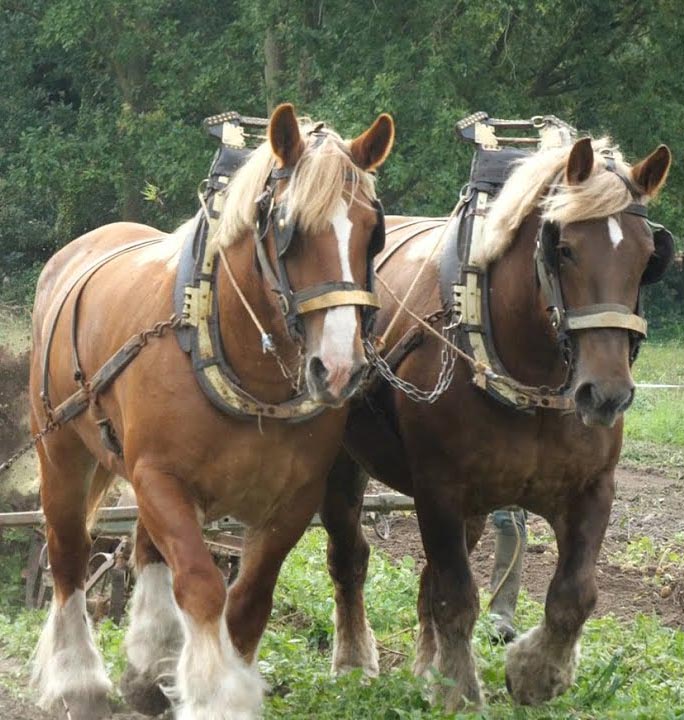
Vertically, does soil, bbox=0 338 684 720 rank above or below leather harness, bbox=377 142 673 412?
below

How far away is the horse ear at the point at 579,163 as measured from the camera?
13.2 ft

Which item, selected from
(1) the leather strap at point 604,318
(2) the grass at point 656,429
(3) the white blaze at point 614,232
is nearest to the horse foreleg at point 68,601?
(1) the leather strap at point 604,318

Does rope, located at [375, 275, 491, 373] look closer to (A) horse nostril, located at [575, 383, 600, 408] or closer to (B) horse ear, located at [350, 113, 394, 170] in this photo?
(A) horse nostril, located at [575, 383, 600, 408]

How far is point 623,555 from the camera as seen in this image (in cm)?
762

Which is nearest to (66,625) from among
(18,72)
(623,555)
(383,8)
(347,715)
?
(347,715)

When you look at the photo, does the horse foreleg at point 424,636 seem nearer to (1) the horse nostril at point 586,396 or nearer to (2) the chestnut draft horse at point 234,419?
(2) the chestnut draft horse at point 234,419

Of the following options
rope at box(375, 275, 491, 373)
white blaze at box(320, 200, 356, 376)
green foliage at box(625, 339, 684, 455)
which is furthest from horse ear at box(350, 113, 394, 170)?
green foliage at box(625, 339, 684, 455)

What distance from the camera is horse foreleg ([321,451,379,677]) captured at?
5.37 meters

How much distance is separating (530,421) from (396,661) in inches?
68.7

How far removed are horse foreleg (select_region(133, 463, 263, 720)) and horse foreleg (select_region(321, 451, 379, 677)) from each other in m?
1.47

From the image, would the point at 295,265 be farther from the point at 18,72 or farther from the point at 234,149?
the point at 18,72

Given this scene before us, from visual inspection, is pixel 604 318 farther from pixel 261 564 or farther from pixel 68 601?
pixel 68 601

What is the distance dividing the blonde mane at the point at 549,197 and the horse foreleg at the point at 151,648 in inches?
60.4

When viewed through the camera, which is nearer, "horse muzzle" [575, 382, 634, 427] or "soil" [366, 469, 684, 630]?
"horse muzzle" [575, 382, 634, 427]
